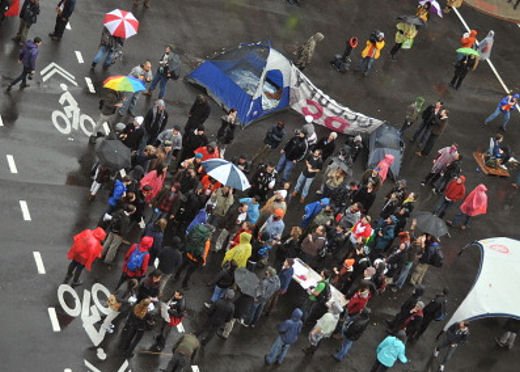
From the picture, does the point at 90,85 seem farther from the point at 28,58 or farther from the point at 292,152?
the point at 292,152

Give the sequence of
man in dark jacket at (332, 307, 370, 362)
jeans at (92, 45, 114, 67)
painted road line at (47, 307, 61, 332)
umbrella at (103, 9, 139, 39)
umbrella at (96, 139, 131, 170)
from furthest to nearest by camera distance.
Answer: jeans at (92, 45, 114, 67) < umbrella at (103, 9, 139, 39) < umbrella at (96, 139, 131, 170) < man in dark jacket at (332, 307, 370, 362) < painted road line at (47, 307, 61, 332)

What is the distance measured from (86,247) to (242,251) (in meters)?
3.52

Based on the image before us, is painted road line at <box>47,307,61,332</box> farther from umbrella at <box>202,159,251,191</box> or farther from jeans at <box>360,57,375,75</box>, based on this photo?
jeans at <box>360,57,375,75</box>

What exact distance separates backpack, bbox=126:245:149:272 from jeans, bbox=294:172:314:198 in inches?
270

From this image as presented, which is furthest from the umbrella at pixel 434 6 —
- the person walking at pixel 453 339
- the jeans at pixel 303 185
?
the person walking at pixel 453 339

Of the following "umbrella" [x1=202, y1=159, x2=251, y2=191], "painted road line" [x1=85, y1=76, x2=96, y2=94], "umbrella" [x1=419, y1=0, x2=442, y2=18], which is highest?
"umbrella" [x1=419, y1=0, x2=442, y2=18]

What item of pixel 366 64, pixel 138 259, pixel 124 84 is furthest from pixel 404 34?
pixel 138 259

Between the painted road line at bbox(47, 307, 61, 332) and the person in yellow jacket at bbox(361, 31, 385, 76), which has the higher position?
the person in yellow jacket at bbox(361, 31, 385, 76)

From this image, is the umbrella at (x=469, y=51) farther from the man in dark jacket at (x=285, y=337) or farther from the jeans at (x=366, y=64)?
the man in dark jacket at (x=285, y=337)

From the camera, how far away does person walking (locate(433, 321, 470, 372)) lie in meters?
22.4

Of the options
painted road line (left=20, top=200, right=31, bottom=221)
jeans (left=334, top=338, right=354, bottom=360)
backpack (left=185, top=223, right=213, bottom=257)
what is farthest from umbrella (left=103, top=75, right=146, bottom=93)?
jeans (left=334, top=338, right=354, bottom=360)

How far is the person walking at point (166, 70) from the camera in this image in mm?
26891

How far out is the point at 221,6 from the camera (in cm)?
3322

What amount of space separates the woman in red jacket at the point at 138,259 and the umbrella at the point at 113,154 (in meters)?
2.54
